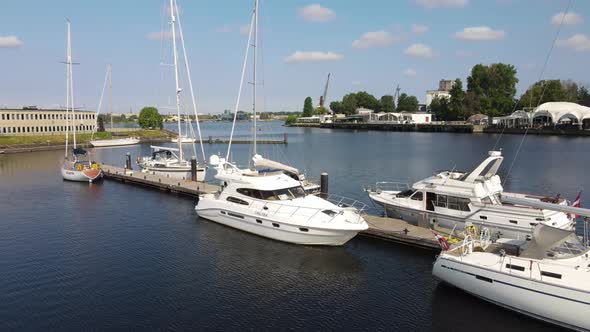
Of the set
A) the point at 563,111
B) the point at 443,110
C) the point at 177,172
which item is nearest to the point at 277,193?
the point at 177,172

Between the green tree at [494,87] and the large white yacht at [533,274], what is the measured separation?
13483 centimetres

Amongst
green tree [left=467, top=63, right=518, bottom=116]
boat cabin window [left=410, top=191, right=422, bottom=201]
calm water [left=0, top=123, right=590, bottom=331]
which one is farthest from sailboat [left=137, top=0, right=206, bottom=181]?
green tree [left=467, top=63, right=518, bottom=116]

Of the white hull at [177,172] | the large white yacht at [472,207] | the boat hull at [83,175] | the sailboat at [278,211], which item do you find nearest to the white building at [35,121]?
the boat hull at [83,175]

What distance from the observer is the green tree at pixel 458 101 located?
144975mm

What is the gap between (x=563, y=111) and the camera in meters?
106

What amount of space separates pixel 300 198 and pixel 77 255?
457 inches

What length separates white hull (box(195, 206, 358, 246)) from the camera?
20188mm

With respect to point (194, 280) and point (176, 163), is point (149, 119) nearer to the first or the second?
point (176, 163)

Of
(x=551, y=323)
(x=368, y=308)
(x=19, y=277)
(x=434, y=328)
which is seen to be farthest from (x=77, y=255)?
(x=551, y=323)

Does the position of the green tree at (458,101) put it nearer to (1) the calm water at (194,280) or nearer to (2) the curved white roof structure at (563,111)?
(2) the curved white roof structure at (563,111)

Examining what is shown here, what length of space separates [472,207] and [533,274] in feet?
25.6

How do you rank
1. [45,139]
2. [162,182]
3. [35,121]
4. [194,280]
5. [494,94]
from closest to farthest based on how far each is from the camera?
1. [194,280]
2. [162,182]
3. [45,139]
4. [35,121]
5. [494,94]

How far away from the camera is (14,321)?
14328mm

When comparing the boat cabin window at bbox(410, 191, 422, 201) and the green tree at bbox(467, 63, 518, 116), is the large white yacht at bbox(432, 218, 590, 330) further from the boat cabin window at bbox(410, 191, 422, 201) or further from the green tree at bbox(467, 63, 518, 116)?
the green tree at bbox(467, 63, 518, 116)
